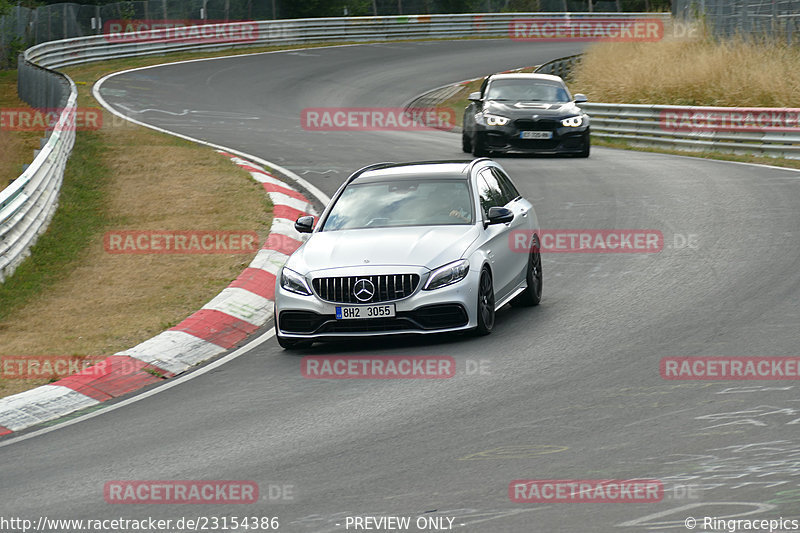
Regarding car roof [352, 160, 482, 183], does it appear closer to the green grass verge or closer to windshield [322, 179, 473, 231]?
windshield [322, 179, 473, 231]

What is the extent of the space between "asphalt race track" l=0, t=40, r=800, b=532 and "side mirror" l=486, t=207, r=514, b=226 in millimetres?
926

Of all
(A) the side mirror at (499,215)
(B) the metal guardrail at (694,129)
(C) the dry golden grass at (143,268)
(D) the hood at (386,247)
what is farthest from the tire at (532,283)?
(B) the metal guardrail at (694,129)

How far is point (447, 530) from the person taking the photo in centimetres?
559

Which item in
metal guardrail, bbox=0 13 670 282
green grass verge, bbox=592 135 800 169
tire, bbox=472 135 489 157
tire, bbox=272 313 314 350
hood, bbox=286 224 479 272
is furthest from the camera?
tire, bbox=472 135 489 157

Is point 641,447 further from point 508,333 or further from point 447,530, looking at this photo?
point 508,333

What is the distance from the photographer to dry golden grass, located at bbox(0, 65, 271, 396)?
11.1 m

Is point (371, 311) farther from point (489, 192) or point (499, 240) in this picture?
point (489, 192)

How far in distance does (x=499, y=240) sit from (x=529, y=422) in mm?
3664

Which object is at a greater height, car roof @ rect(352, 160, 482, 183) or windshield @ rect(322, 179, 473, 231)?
car roof @ rect(352, 160, 482, 183)

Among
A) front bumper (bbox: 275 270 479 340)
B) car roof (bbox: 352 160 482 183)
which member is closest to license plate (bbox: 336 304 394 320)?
front bumper (bbox: 275 270 479 340)

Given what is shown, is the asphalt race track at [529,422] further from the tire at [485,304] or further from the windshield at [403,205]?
the windshield at [403,205]

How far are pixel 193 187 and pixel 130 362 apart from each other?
9.08 metres

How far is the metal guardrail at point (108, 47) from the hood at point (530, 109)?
8.00m

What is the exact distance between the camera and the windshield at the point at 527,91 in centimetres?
2389
